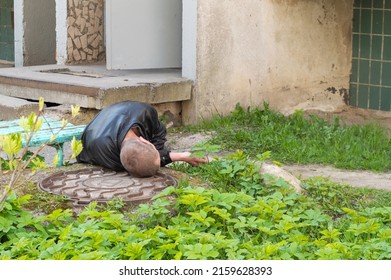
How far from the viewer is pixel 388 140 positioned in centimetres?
1005

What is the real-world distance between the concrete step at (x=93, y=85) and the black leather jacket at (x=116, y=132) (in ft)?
5.90

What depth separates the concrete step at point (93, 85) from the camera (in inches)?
397

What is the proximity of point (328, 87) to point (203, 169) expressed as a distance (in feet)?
13.8

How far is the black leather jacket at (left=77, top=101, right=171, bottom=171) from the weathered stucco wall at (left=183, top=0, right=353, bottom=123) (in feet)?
8.18

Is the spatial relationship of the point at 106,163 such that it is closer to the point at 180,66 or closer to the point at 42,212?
the point at 42,212

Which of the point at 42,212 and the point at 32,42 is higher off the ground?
the point at 32,42

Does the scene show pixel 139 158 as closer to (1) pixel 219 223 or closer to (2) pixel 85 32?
(1) pixel 219 223

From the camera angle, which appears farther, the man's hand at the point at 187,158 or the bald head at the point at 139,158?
the man's hand at the point at 187,158

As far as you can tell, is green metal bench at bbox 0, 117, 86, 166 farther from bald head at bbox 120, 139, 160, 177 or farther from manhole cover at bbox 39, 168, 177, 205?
bald head at bbox 120, 139, 160, 177

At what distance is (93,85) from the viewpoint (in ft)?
33.3

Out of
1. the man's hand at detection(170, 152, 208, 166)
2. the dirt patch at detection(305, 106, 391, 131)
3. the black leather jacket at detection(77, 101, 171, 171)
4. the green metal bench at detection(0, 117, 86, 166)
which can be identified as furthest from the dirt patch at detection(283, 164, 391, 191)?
the dirt patch at detection(305, 106, 391, 131)

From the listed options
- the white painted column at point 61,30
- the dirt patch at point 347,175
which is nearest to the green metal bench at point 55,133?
the dirt patch at point 347,175

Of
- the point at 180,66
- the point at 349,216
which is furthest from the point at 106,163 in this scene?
the point at 180,66

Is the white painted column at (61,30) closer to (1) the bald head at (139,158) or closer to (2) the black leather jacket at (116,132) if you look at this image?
(2) the black leather jacket at (116,132)
